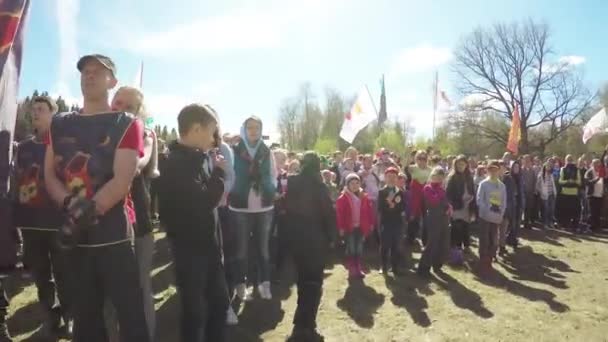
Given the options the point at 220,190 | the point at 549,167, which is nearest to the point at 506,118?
the point at 549,167

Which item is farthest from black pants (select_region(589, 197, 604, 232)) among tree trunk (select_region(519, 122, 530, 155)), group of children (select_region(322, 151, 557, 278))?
tree trunk (select_region(519, 122, 530, 155))

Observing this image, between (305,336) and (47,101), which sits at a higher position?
(47,101)

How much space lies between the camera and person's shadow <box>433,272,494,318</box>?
19.6 feet

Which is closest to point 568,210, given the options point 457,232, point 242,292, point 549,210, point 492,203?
point 549,210

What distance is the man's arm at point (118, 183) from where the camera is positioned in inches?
94.1

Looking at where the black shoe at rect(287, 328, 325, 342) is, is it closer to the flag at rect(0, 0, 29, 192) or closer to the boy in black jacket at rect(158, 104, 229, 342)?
the boy in black jacket at rect(158, 104, 229, 342)

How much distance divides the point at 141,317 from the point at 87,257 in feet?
1.40

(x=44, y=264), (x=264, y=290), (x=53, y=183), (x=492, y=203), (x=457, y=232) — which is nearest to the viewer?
(x=53, y=183)

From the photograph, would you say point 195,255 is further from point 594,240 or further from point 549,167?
point 549,167

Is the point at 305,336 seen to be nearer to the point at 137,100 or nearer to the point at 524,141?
the point at 137,100

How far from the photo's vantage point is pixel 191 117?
127 inches

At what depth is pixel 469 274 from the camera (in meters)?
7.88

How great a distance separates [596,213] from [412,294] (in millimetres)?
9595

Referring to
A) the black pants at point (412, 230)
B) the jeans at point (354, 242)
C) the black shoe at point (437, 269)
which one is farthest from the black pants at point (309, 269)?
the black pants at point (412, 230)
